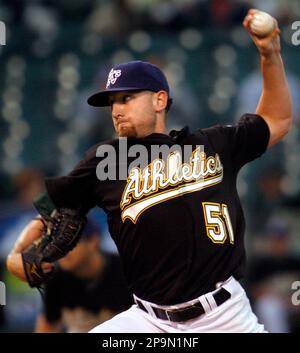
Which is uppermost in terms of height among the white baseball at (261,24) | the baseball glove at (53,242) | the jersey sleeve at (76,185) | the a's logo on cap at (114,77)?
the white baseball at (261,24)

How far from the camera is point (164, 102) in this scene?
12.7 ft

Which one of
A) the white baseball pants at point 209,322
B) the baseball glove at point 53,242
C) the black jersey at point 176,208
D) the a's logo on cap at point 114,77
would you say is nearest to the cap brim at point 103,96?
the a's logo on cap at point 114,77

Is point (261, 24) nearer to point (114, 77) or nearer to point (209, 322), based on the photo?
point (114, 77)

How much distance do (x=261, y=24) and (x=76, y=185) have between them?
107 cm

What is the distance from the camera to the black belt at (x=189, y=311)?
11.9 feet

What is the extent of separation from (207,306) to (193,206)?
1.44 ft

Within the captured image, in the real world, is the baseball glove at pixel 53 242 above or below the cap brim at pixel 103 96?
below

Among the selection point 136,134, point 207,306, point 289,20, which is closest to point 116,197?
point 136,134

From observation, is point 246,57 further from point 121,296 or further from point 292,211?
point 121,296

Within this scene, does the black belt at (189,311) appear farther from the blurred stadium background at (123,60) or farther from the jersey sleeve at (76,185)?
the blurred stadium background at (123,60)

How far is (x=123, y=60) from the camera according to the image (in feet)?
28.0

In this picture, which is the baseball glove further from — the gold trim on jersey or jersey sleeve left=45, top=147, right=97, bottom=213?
the gold trim on jersey

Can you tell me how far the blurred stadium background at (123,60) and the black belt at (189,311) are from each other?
146 inches
